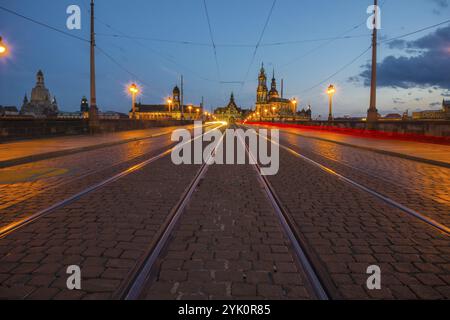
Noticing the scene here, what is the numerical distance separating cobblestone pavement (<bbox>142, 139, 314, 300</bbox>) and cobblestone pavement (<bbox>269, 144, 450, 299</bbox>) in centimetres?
39

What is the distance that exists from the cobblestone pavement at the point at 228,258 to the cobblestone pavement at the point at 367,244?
39cm

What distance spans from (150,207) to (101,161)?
6.75 meters

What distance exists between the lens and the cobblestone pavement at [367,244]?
3.07 metres

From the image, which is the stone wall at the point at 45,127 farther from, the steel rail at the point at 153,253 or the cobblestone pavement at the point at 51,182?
the steel rail at the point at 153,253

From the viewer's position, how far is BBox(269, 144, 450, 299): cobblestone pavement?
3.07m

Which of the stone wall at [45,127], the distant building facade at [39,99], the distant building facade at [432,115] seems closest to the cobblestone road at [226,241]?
the stone wall at [45,127]

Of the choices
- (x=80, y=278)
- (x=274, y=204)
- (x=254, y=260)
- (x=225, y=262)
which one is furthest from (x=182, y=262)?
(x=274, y=204)

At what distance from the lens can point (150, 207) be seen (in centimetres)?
586

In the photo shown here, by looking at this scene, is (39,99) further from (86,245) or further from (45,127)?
(86,245)

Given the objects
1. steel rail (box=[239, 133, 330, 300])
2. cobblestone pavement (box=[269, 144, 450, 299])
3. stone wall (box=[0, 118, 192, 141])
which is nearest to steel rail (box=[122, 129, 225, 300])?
steel rail (box=[239, 133, 330, 300])

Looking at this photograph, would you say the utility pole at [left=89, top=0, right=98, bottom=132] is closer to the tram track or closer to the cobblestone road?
the cobblestone road

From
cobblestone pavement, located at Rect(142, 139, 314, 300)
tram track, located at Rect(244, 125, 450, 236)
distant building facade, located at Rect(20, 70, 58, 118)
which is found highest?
distant building facade, located at Rect(20, 70, 58, 118)
